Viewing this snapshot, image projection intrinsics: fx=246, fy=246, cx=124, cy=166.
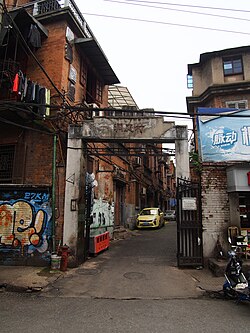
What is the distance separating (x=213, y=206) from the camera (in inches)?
341

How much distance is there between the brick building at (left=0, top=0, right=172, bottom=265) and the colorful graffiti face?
35 millimetres

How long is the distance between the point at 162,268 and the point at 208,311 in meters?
3.52

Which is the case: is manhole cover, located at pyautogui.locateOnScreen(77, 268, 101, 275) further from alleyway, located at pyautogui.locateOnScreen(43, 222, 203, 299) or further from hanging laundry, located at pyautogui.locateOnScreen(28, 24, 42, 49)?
hanging laundry, located at pyautogui.locateOnScreen(28, 24, 42, 49)

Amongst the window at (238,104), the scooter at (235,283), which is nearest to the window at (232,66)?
the window at (238,104)

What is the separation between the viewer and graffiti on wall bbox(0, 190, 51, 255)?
8.89 m

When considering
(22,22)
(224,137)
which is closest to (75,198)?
(224,137)

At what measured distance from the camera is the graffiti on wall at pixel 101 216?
1306 cm

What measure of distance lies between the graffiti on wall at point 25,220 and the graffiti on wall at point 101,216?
388 centimetres

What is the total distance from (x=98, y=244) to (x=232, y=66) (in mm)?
13342

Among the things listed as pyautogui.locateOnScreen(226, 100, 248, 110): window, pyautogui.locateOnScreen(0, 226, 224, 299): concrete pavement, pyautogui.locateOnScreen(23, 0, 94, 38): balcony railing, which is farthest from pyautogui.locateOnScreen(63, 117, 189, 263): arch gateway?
pyautogui.locateOnScreen(226, 100, 248, 110): window

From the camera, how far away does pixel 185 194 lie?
352 inches

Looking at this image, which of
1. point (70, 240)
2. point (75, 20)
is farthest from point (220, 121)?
point (75, 20)

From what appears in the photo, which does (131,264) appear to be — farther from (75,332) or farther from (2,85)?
(2,85)

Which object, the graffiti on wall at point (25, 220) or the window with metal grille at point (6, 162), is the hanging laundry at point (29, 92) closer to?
the window with metal grille at point (6, 162)
